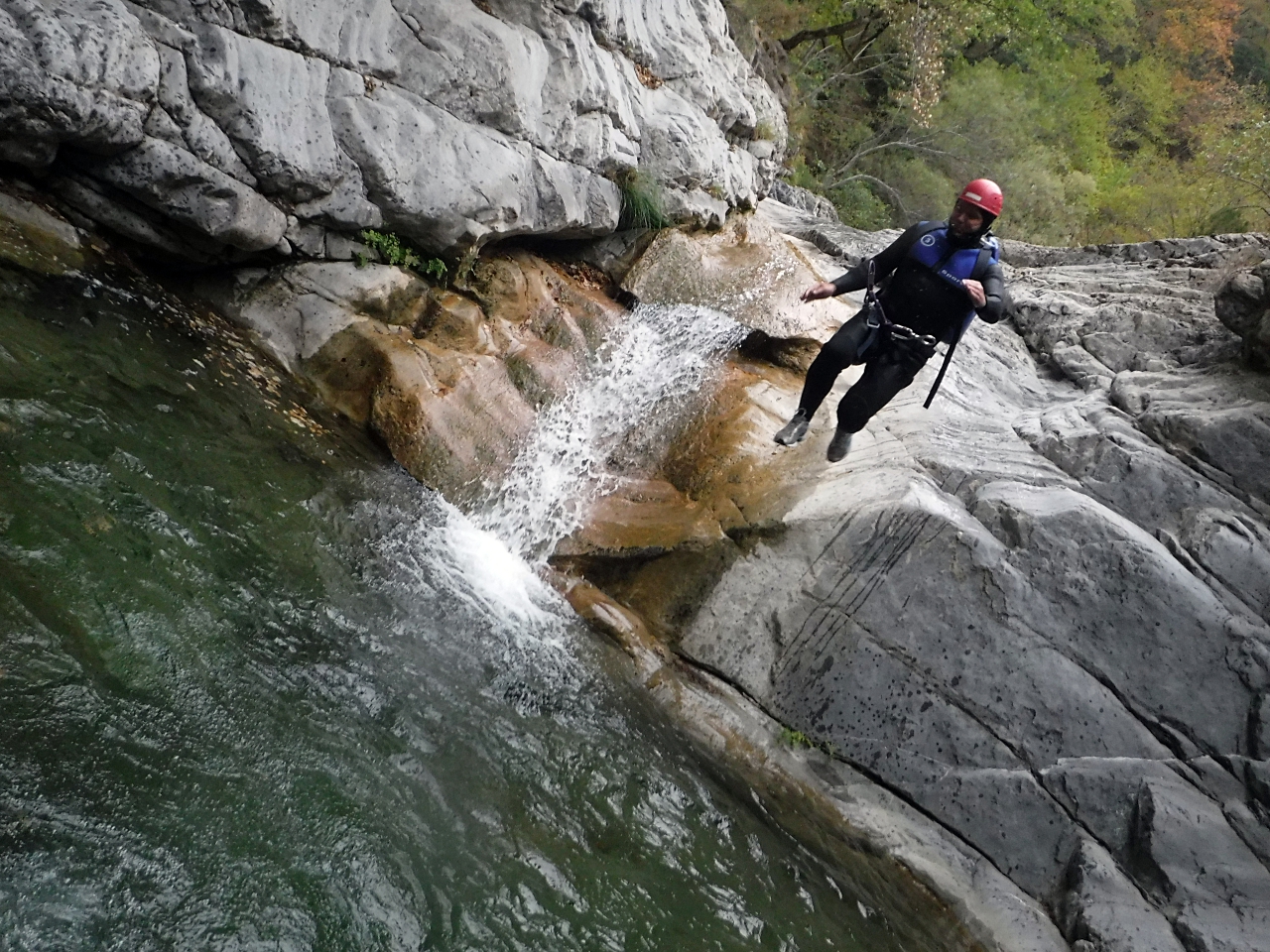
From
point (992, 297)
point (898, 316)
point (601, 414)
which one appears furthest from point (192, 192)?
point (992, 297)

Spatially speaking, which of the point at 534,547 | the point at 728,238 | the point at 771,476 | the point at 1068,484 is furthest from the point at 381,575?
the point at 728,238

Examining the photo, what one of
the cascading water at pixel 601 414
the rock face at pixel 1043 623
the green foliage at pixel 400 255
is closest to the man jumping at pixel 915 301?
the rock face at pixel 1043 623

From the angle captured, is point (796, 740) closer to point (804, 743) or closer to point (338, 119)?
point (804, 743)

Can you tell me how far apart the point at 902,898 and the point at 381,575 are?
3938 millimetres

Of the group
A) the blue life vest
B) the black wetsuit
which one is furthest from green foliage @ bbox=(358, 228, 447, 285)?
the blue life vest

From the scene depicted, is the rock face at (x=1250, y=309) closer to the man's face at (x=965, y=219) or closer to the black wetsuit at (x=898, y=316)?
the black wetsuit at (x=898, y=316)

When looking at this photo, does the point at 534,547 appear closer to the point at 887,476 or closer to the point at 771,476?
the point at 771,476

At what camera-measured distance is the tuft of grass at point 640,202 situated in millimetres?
9406

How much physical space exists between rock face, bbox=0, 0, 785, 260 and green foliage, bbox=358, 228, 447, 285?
0.40 ft

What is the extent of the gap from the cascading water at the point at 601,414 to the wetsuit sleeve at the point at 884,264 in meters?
1.99

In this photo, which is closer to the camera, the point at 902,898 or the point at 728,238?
the point at 902,898

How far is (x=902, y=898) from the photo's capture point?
17.7 feet

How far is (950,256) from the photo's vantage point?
6.14 m

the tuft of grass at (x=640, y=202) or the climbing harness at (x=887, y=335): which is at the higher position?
the tuft of grass at (x=640, y=202)
